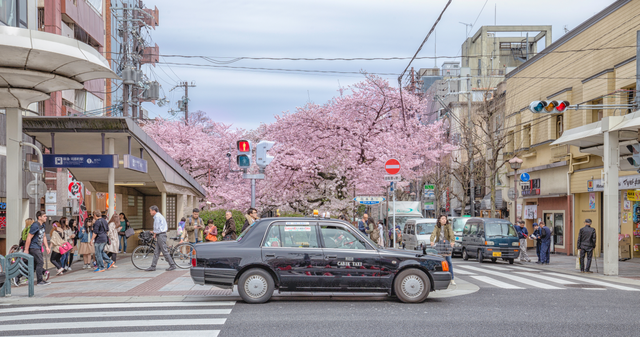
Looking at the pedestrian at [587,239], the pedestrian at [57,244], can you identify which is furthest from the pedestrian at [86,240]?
the pedestrian at [587,239]

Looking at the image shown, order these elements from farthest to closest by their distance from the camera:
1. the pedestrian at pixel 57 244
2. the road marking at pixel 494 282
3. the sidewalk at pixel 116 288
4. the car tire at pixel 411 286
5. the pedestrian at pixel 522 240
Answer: the pedestrian at pixel 522 240
the pedestrian at pixel 57 244
the road marking at pixel 494 282
the sidewalk at pixel 116 288
the car tire at pixel 411 286

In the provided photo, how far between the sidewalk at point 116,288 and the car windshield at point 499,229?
12428mm

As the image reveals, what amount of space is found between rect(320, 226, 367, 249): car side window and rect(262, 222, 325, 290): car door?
20cm

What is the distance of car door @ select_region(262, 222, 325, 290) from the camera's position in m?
11.1

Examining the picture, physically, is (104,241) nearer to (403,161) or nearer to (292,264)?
(292,264)

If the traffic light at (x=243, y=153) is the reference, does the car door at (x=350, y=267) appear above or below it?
below

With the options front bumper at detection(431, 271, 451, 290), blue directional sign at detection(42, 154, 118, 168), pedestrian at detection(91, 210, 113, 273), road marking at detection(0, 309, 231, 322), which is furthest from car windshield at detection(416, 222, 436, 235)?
road marking at detection(0, 309, 231, 322)

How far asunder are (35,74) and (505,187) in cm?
3095

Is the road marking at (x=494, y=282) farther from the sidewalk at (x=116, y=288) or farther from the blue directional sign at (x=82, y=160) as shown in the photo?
the blue directional sign at (x=82, y=160)

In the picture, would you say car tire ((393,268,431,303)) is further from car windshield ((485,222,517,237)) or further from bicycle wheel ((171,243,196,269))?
car windshield ((485,222,517,237))

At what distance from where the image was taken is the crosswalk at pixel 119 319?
8.58m

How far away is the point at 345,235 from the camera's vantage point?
11453 millimetres

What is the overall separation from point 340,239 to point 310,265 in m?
0.75

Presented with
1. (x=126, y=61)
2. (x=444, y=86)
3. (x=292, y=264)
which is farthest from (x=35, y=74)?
(x=444, y=86)
